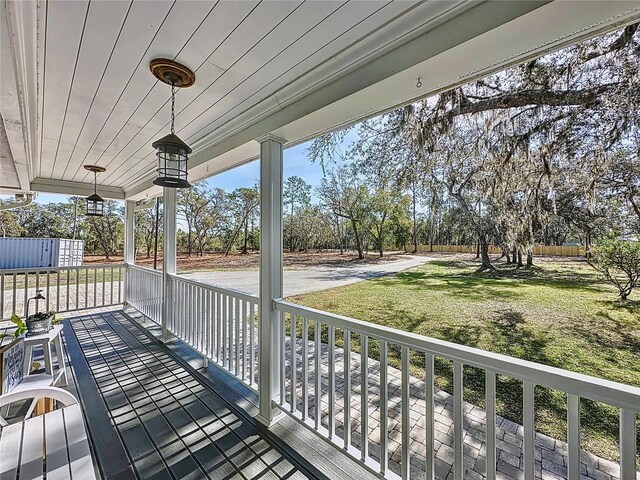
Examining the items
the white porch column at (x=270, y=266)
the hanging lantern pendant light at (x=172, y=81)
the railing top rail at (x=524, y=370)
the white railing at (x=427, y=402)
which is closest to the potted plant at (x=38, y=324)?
the hanging lantern pendant light at (x=172, y=81)

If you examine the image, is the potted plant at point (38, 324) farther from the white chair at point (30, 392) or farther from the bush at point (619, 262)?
the bush at point (619, 262)

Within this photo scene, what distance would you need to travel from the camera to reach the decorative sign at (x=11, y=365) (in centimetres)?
171

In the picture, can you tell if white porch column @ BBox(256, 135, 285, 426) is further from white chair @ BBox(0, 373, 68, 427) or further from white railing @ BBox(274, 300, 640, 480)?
white chair @ BBox(0, 373, 68, 427)

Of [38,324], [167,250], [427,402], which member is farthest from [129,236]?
[427,402]

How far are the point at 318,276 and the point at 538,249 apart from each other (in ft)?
6.34

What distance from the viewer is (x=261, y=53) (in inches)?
64.4

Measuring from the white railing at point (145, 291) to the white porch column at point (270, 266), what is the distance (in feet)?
9.65

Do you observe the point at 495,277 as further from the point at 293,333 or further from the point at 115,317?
the point at 115,317

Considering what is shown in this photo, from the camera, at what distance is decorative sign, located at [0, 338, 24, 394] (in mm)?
1708

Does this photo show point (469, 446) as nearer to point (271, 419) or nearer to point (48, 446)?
point (271, 419)

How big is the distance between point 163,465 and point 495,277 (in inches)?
111

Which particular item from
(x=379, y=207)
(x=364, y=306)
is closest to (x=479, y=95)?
(x=379, y=207)

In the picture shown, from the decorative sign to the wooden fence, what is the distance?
10.1 ft

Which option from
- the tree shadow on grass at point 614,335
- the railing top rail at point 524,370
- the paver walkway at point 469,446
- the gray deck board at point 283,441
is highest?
the railing top rail at point 524,370
